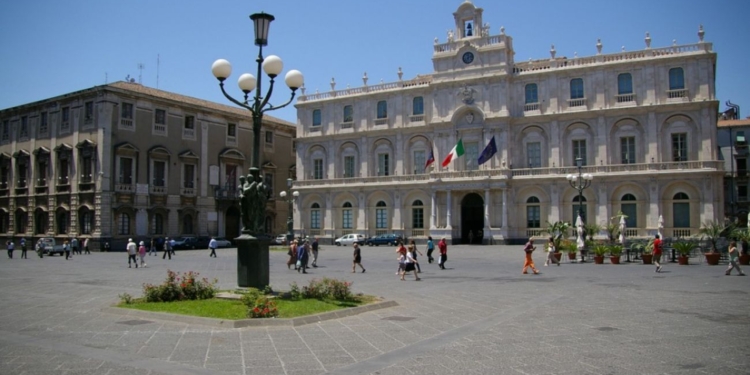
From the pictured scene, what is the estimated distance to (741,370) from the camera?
7938mm

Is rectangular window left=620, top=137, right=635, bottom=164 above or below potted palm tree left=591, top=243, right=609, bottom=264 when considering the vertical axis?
above

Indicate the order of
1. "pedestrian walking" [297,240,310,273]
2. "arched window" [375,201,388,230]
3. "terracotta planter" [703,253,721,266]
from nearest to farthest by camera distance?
1. "pedestrian walking" [297,240,310,273]
2. "terracotta planter" [703,253,721,266]
3. "arched window" [375,201,388,230]

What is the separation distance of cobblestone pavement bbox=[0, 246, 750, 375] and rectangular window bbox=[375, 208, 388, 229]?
37.1m

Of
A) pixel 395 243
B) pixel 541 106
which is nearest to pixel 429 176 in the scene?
pixel 395 243

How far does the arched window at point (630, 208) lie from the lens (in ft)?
150

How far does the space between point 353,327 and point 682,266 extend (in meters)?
19.8

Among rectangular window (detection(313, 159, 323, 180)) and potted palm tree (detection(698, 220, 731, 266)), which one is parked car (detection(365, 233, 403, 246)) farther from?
potted palm tree (detection(698, 220, 731, 266))

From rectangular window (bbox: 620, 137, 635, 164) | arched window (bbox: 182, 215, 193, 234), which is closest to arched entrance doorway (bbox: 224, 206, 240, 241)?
arched window (bbox: 182, 215, 193, 234)

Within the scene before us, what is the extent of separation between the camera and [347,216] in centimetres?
5731

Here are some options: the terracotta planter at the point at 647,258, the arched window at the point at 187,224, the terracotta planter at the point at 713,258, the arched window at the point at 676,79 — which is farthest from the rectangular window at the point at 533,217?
the arched window at the point at 187,224

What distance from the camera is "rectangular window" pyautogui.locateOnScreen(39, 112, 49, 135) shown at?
54.2 metres

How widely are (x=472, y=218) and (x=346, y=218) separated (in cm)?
1203

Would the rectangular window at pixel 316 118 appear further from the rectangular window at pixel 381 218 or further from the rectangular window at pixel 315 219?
the rectangular window at pixel 381 218

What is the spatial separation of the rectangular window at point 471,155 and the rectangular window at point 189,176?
971 inches
